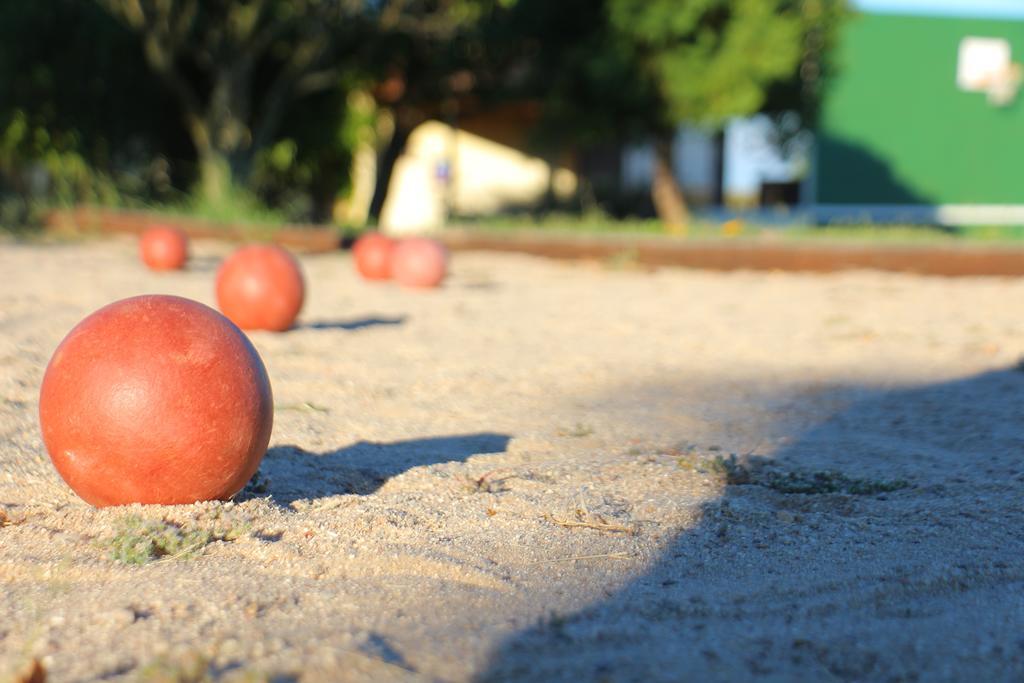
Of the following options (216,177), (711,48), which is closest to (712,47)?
(711,48)

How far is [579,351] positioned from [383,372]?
141 cm

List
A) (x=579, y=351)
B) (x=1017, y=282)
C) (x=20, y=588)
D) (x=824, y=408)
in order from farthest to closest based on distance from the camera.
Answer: (x=1017, y=282) < (x=579, y=351) < (x=824, y=408) < (x=20, y=588)

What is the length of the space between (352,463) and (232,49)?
13.8 meters

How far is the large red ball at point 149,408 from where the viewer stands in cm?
332

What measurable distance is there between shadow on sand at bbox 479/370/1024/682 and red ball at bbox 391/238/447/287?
5.74 meters

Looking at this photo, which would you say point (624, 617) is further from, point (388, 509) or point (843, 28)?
point (843, 28)

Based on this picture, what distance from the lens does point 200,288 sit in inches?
361

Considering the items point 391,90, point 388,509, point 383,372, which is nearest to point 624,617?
point 388,509

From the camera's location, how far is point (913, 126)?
1853 centimetres

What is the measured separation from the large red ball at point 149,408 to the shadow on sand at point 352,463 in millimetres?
398

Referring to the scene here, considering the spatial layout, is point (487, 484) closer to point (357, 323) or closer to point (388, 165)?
point (357, 323)

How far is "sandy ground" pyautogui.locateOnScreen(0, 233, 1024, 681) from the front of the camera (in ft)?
8.30

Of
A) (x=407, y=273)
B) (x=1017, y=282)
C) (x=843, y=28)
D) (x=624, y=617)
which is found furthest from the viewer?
(x=843, y=28)

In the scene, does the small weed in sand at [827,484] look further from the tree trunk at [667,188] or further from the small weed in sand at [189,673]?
the tree trunk at [667,188]
